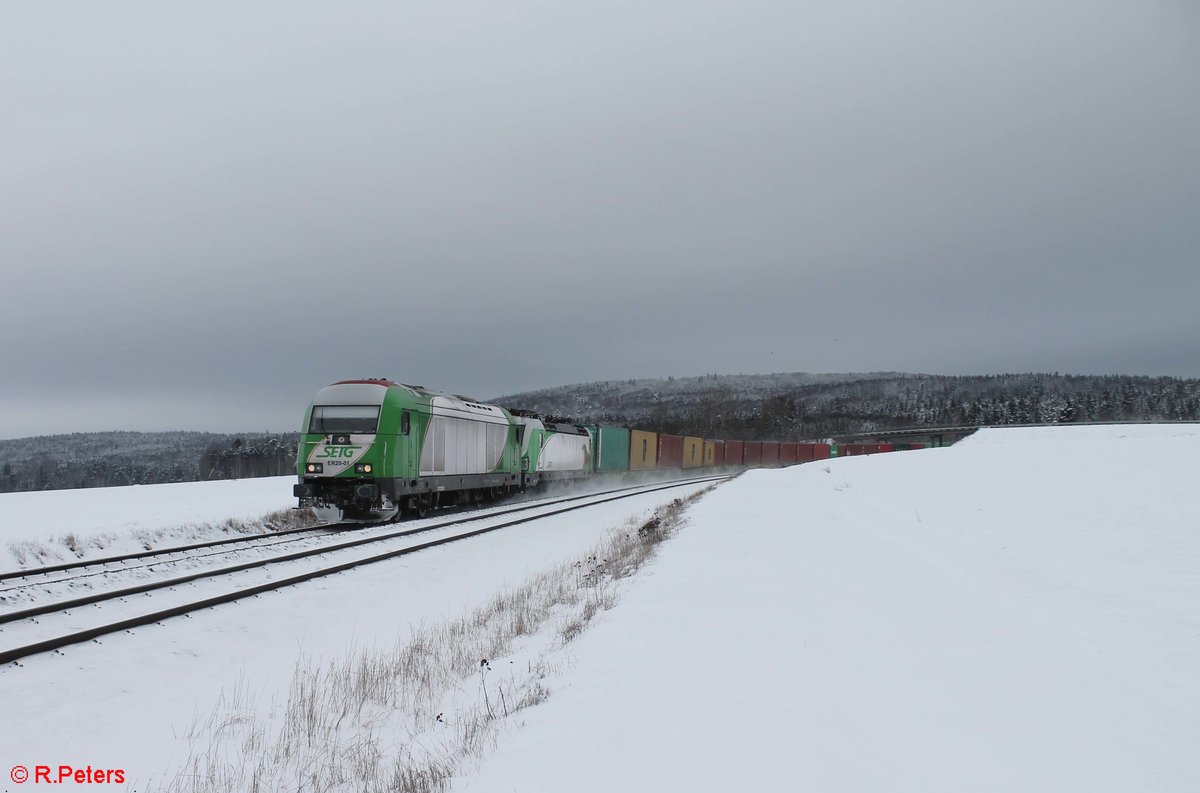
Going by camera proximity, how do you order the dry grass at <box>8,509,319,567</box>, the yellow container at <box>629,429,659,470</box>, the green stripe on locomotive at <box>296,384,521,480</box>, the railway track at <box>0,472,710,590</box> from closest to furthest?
the railway track at <box>0,472,710,590</box> < the dry grass at <box>8,509,319,567</box> < the green stripe on locomotive at <box>296,384,521,480</box> < the yellow container at <box>629,429,659,470</box>

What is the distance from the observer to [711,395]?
10088 centimetres

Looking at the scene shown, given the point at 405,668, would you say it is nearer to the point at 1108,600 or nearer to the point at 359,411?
the point at 1108,600

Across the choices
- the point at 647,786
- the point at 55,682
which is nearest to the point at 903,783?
the point at 647,786

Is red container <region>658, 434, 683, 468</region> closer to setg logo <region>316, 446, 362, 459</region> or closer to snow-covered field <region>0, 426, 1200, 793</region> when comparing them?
setg logo <region>316, 446, 362, 459</region>

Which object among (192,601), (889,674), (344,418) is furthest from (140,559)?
(889,674)

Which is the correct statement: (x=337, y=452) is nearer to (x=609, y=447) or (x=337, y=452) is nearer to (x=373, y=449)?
(x=373, y=449)

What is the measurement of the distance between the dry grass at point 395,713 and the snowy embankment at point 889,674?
442mm

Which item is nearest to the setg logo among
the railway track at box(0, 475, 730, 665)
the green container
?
the railway track at box(0, 475, 730, 665)

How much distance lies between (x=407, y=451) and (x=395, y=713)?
44.4ft

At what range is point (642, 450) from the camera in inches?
1953

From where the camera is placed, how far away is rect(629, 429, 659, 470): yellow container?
47.8m

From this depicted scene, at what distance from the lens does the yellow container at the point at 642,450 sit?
47.8 meters

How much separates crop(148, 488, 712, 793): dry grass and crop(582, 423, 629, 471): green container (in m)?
31.9

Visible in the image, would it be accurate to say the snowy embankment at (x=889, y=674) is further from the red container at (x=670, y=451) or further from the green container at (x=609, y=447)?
the red container at (x=670, y=451)
